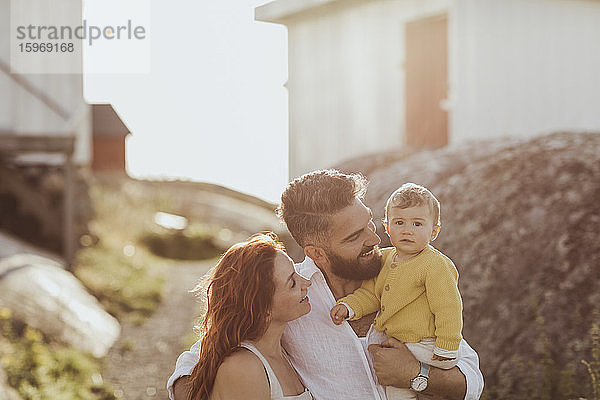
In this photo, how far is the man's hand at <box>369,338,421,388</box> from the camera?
277 cm

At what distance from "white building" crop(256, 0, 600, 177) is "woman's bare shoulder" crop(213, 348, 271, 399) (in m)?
7.31

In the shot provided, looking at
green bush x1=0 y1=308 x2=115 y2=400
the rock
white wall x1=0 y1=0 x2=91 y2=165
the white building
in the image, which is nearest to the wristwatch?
green bush x1=0 y1=308 x2=115 y2=400

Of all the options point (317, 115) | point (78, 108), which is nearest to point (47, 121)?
point (78, 108)

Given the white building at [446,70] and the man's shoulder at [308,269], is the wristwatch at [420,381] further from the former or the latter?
the white building at [446,70]

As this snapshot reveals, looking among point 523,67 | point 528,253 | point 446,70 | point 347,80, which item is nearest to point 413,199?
point 528,253

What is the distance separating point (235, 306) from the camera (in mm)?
2684

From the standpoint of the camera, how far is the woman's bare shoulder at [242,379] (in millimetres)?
2576

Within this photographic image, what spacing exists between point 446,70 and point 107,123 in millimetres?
9734

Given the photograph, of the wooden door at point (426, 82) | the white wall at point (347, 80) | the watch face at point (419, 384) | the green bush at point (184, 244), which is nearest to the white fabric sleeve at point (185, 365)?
the watch face at point (419, 384)

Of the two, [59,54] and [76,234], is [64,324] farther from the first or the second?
[59,54]

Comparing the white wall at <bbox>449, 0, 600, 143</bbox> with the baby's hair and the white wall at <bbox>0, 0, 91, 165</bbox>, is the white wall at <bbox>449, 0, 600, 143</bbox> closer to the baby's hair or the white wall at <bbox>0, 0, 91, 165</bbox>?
the white wall at <bbox>0, 0, 91, 165</bbox>

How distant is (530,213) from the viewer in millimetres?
5305

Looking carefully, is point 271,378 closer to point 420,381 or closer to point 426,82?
point 420,381

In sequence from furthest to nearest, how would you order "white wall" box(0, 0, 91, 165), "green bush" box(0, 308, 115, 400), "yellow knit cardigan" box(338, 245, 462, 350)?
"white wall" box(0, 0, 91, 165) < "green bush" box(0, 308, 115, 400) < "yellow knit cardigan" box(338, 245, 462, 350)
